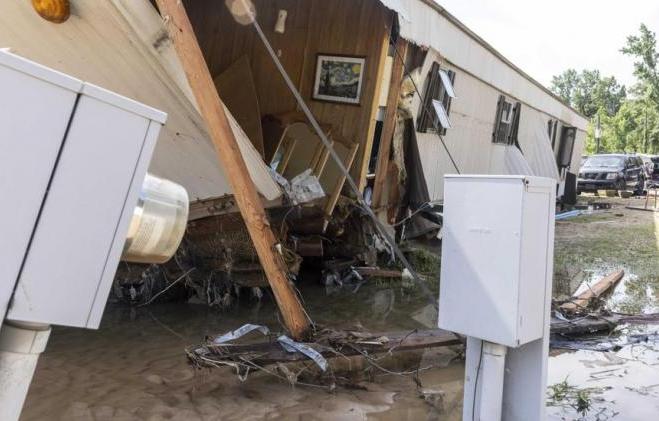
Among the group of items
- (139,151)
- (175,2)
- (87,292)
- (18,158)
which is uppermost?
(175,2)

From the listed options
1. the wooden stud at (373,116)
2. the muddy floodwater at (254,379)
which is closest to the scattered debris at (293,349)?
the muddy floodwater at (254,379)

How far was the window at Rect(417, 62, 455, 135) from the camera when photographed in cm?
819

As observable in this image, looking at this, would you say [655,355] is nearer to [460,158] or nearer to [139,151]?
[139,151]

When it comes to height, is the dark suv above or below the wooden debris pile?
above

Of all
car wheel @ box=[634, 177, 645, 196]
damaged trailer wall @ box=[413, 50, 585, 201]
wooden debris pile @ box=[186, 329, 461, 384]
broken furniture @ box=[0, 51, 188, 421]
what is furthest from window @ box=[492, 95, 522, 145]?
car wheel @ box=[634, 177, 645, 196]

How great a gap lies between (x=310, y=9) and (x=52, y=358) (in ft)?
17.5

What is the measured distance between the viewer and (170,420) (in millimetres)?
3621

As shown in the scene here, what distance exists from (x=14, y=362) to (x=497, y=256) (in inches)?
78.1

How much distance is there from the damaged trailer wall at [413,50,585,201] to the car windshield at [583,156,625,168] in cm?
986

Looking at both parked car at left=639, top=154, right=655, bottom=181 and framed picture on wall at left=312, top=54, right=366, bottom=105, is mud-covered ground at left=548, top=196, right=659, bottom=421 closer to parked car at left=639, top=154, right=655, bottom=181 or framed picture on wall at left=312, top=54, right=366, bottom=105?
framed picture on wall at left=312, top=54, right=366, bottom=105

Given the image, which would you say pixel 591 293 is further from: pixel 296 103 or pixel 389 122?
pixel 296 103

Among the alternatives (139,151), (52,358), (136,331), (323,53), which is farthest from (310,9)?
(139,151)

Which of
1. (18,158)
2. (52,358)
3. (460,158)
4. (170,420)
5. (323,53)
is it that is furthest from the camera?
(460,158)

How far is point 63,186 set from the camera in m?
1.50
